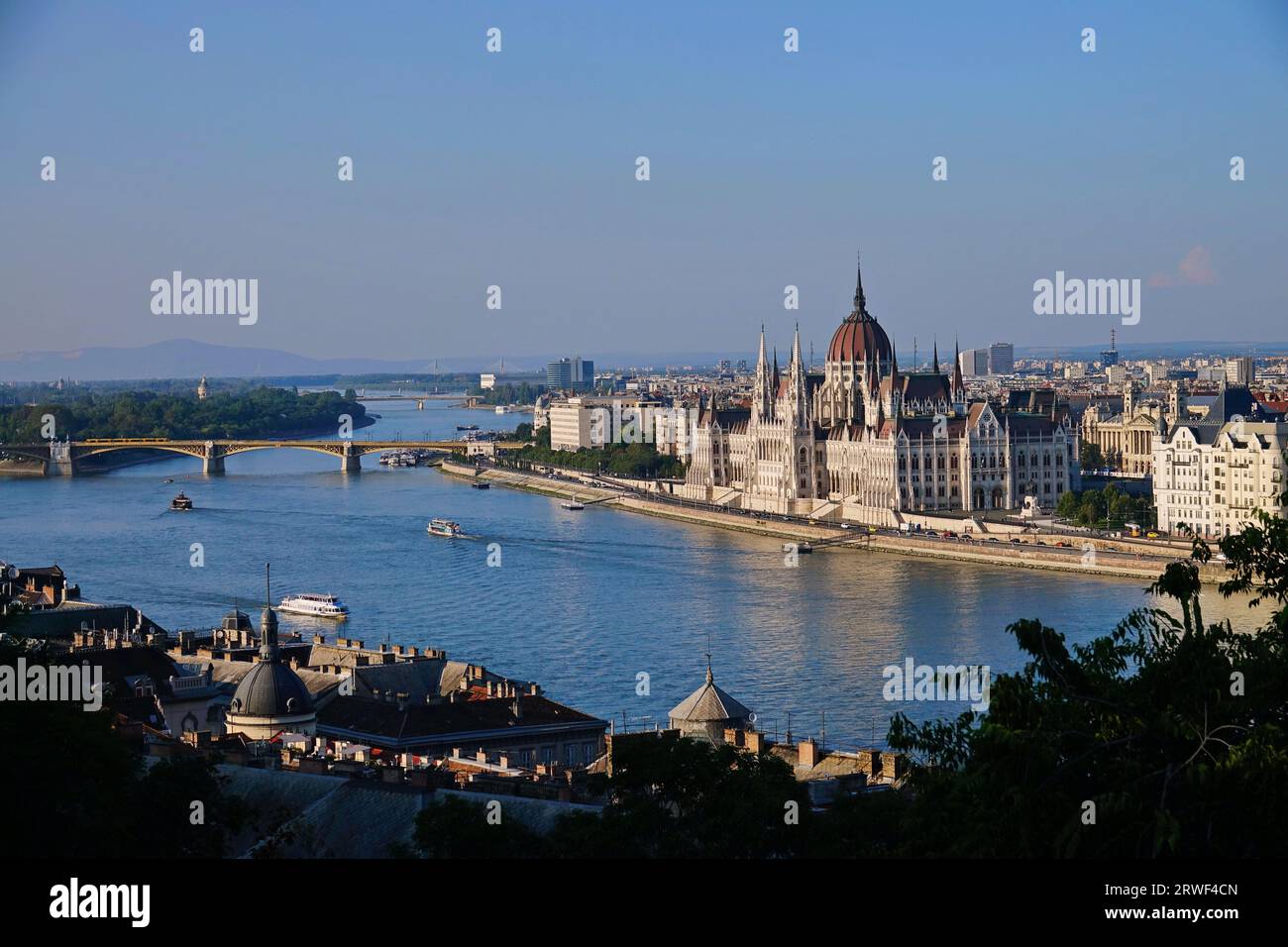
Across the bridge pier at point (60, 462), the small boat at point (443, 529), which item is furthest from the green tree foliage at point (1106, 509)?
the bridge pier at point (60, 462)

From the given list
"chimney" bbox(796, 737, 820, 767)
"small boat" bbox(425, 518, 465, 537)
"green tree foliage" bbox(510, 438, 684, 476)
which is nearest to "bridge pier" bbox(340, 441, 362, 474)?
"green tree foliage" bbox(510, 438, 684, 476)

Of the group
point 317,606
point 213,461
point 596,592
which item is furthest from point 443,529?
point 213,461

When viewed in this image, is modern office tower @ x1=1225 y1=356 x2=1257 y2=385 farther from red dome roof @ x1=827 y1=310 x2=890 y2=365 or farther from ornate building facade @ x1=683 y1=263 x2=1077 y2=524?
red dome roof @ x1=827 y1=310 x2=890 y2=365

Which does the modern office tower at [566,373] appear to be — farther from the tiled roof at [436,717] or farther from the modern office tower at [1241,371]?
the tiled roof at [436,717]

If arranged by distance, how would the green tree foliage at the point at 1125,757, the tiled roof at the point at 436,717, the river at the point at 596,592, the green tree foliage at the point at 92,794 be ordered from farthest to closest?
the river at the point at 596,592 < the tiled roof at the point at 436,717 < the green tree foliage at the point at 92,794 < the green tree foliage at the point at 1125,757

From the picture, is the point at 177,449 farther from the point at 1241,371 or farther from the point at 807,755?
the point at 807,755

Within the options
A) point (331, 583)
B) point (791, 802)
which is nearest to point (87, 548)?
point (331, 583)
